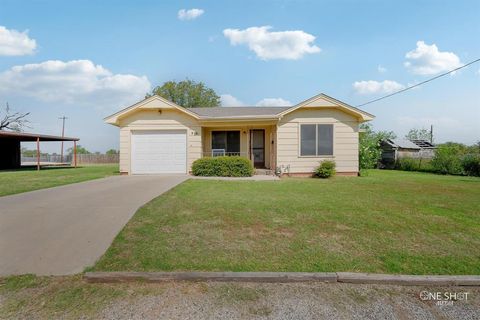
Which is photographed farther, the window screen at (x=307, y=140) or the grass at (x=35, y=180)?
the window screen at (x=307, y=140)

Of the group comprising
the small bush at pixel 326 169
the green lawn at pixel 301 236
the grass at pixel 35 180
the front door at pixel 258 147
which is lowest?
the green lawn at pixel 301 236

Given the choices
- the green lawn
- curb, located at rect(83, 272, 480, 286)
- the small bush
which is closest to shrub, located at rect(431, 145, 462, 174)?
the small bush

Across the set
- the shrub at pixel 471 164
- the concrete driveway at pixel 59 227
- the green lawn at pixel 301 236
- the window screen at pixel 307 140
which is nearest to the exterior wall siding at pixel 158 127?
the window screen at pixel 307 140

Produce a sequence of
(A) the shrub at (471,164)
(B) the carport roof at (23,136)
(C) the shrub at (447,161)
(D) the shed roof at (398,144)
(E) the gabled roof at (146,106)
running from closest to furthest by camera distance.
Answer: (E) the gabled roof at (146,106) → (A) the shrub at (471,164) → (C) the shrub at (447,161) → (B) the carport roof at (23,136) → (D) the shed roof at (398,144)

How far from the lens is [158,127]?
44.9 feet

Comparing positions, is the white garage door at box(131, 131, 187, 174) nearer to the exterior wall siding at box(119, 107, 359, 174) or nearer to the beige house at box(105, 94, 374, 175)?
the beige house at box(105, 94, 374, 175)

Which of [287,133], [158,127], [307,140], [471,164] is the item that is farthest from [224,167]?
[471,164]

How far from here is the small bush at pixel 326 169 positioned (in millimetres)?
12430

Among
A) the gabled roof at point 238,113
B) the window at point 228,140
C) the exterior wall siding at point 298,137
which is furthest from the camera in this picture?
the window at point 228,140

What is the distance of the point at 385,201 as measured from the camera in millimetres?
6891

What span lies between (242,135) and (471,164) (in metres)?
13.4

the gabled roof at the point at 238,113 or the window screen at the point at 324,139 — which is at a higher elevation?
the gabled roof at the point at 238,113

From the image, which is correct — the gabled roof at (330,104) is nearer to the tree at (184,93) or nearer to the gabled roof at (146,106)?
the gabled roof at (146,106)

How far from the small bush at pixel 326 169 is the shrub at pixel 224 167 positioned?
337cm
